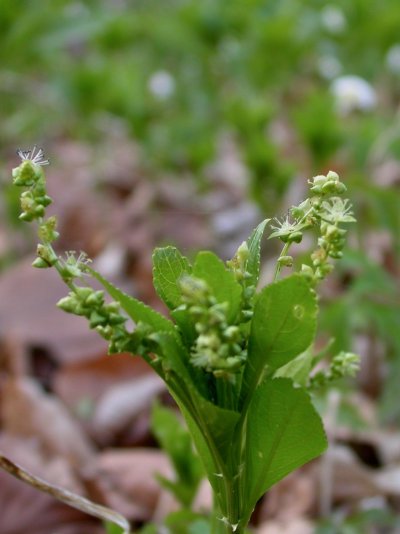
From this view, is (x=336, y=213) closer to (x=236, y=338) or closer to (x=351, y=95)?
(x=236, y=338)

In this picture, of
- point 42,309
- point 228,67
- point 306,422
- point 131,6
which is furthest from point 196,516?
point 131,6

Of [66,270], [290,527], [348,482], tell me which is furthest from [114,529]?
[348,482]

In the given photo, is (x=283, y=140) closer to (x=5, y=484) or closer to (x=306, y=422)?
(x=5, y=484)

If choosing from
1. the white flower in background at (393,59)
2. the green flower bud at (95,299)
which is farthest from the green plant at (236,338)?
the white flower in background at (393,59)

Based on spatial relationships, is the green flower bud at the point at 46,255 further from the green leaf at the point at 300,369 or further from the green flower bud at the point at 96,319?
→ the green leaf at the point at 300,369

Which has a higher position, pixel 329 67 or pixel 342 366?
pixel 329 67

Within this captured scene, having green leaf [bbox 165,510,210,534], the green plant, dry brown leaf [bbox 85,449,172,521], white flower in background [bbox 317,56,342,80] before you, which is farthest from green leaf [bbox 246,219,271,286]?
white flower in background [bbox 317,56,342,80]
